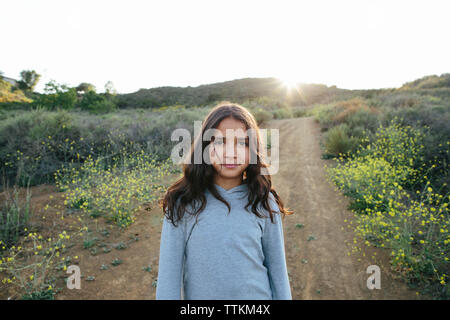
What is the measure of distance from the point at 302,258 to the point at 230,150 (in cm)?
280

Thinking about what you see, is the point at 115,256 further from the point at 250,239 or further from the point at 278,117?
the point at 278,117

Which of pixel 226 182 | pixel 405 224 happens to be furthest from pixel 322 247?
pixel 226 182

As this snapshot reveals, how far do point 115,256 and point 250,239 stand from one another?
9.70 feet

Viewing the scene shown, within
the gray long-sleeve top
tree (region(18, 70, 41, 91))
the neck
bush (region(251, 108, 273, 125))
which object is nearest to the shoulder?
the gray long-sleeve top

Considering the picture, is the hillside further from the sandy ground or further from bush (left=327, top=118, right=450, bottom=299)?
the sandy ground

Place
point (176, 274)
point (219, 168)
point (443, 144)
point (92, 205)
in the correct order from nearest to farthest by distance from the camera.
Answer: point (176, 274)
point (219, 168)
point (92, 205)
point (443, 144)

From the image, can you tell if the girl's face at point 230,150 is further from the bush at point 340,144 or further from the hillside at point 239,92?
the hillside at point 239,92

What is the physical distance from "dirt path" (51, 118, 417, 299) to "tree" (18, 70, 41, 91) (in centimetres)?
5277

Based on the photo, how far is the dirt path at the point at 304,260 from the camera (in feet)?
9.93

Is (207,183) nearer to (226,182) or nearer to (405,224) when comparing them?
(226,182)

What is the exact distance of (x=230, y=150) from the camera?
5.23ft

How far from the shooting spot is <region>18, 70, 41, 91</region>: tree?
43938 mm
